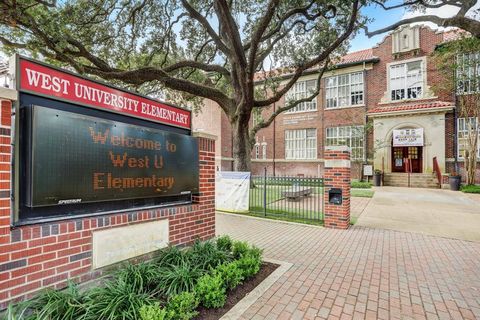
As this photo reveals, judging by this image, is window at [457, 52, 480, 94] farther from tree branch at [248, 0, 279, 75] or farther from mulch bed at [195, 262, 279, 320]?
mulch bed at [195, 262, 279, 320]

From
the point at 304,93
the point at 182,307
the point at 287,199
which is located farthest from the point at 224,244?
the point at 304,93

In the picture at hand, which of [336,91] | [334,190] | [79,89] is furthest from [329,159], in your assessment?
[336,91]

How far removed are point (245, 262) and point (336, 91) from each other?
69.7 feet

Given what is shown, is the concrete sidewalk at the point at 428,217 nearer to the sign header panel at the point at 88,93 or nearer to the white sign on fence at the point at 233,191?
the white sign on fence at the point at 233,191

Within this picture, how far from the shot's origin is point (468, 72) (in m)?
15.5

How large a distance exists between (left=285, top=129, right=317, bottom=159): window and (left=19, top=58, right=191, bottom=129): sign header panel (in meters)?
20.0

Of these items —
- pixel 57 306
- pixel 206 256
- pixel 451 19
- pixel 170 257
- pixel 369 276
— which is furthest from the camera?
pixel 451 19

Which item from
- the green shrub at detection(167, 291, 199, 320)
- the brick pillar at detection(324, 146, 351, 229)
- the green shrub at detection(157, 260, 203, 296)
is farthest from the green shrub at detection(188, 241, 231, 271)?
the brick pillar at detection(324, 146, 351, 229)

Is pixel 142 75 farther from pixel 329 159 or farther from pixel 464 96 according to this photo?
pixel 464 96

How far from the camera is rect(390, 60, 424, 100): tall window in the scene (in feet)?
61.5

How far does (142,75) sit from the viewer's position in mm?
10219

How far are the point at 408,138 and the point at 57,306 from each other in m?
21.1

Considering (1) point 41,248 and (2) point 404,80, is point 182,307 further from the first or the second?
(2) point 404,80

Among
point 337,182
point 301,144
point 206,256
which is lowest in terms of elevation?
point 206,256
